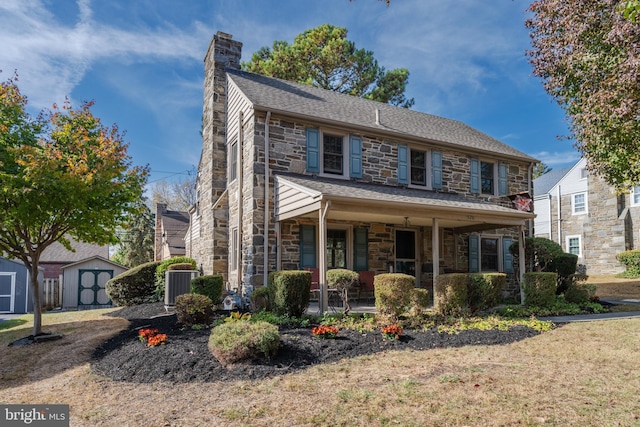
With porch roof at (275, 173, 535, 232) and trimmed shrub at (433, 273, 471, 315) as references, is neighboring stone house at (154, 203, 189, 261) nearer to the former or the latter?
porch roof at (275, 173, 535, 232)

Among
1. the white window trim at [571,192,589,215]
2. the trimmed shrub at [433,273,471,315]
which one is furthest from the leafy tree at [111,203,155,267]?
the white window trim at [571,192,589,215]

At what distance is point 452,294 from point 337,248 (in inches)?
151

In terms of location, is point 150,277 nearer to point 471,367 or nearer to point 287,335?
point 287,335

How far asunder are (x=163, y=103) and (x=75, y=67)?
746 cm

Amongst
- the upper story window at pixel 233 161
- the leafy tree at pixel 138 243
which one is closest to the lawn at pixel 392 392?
the upper story window at pixel 233 161

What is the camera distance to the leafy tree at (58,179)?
7703 millimetres

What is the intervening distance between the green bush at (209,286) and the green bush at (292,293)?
8.21 ft

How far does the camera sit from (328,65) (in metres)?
23.4

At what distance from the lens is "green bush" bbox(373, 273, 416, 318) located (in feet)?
26.6

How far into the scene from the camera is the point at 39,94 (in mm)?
9492

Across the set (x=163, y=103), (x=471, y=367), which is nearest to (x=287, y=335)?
(x=471, y=367)

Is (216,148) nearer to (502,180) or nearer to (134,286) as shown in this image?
(134,286)

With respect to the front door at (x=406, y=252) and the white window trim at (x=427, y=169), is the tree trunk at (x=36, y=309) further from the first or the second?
the white window trim at (x=427, y=169)

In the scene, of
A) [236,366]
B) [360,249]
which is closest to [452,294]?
[360,249]
